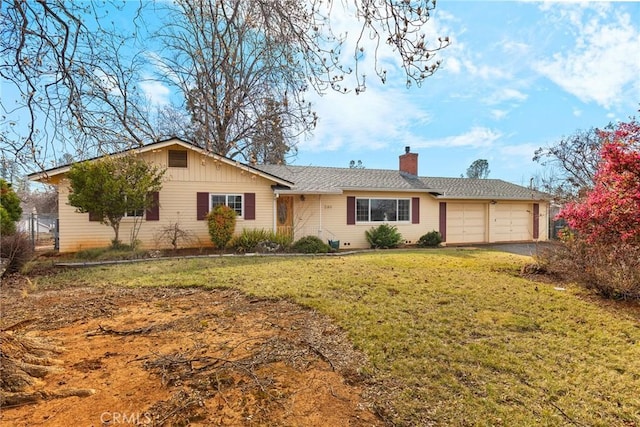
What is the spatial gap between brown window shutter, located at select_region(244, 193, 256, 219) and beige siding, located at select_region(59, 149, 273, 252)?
17cm

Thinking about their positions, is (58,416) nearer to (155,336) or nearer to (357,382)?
(155,336)

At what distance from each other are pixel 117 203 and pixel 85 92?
7991mm

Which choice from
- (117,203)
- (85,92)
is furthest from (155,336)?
(117,203)

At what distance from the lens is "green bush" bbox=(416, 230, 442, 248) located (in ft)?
49.9

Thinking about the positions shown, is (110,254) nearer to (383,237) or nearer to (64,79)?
(64,79)

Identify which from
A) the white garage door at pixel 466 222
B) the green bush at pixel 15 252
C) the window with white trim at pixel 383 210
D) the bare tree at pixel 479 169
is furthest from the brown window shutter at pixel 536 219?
the bare tree at pixel 479 169

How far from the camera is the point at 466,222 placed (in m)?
16.9

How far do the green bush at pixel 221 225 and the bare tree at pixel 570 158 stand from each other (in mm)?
15625

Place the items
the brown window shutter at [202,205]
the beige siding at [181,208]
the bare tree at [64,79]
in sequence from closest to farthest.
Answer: the bare tree at [64,79]
the beige siding at [181,208]
the brown window shutter at [202,205]

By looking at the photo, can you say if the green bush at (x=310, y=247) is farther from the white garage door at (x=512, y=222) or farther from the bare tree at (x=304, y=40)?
the white garage door at (x=512, y=222)

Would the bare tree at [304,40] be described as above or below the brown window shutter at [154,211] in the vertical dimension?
above

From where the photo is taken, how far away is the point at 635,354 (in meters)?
3.58

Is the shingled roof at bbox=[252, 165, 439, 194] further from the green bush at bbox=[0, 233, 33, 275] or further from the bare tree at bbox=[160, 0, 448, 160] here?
the bare tree at bbox=[160, 0, 448, 160]

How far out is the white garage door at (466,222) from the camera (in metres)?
16.6
